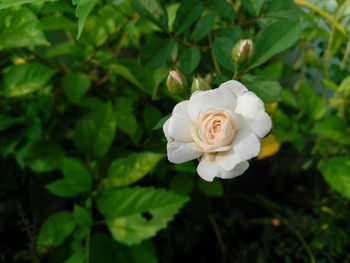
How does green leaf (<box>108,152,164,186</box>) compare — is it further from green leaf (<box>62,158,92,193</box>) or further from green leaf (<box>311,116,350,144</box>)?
green leaf (<box>311,116,350,144</box>)

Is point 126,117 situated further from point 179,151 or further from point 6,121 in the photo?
point 179,151

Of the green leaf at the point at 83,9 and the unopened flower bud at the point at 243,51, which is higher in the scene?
the green leaf at the point at 83,9

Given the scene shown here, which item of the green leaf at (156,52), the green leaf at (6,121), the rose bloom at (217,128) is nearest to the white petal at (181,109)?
the rose bloom at (217,128)

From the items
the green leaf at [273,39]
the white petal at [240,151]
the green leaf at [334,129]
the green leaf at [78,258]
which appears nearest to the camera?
the white petal at [240,151]

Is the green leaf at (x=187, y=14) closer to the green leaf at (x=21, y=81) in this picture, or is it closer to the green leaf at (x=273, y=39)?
the green leaf at (x=273, y=39)

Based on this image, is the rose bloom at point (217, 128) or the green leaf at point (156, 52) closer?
the rose bloom at point (217, 128)

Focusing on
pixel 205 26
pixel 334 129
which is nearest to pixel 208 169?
pixel 205 26

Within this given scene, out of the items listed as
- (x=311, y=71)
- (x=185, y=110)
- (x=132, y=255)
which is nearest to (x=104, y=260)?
(x=132, y=255)
